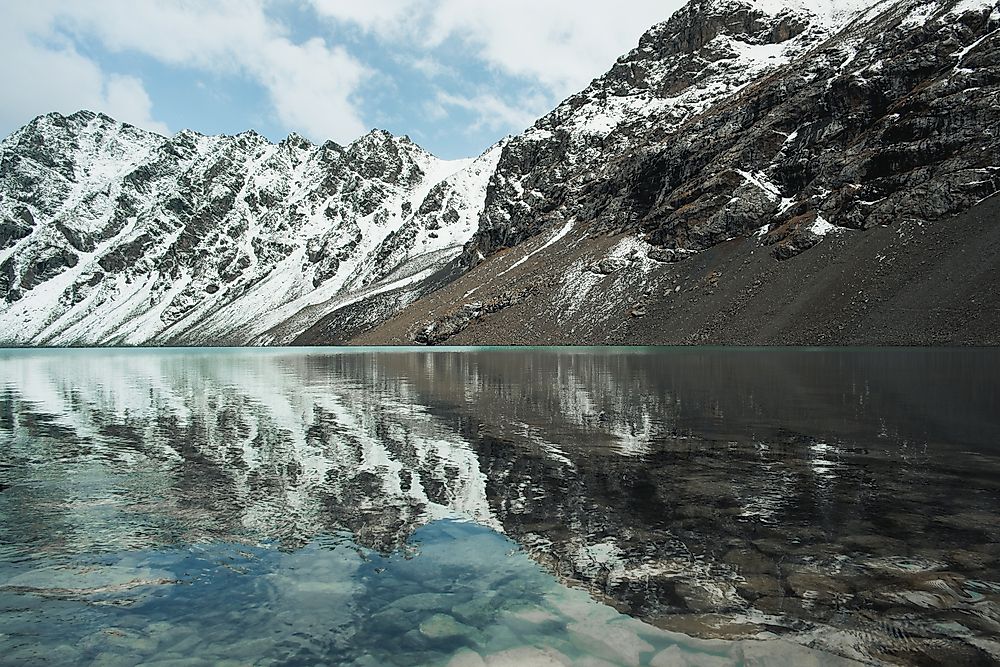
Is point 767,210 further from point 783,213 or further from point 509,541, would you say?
point 509,541

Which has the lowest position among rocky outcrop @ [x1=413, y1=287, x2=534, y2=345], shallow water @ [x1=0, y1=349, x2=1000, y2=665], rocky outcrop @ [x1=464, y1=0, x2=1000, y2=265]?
shallow water @ [x1=0, y1=349, x2=1000, y2=665]

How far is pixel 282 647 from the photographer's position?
5895 mm

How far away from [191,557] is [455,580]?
354cm

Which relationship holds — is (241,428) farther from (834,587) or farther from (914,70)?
(914,70)

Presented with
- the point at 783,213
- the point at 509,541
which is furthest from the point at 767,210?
the point at 509,541

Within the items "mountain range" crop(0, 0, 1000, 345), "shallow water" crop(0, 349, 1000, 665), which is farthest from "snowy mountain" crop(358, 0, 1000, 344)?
"shallow water" crop(0, 349, 1000, 665)

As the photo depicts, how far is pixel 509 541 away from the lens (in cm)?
871

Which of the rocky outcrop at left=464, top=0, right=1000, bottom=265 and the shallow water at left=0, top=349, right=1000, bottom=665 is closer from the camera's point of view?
the shallow water at left=0, top=349, right=1000, bottom=665

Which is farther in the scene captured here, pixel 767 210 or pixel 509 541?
pixel 767 210

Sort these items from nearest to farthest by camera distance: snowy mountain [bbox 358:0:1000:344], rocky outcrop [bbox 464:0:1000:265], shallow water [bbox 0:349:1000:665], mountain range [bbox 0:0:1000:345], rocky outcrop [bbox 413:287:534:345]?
shallow water [bbox 0:349:1000:665]
snowy mountain [bbox 358:0:1000:344]
mountain range [bbox 0:0:1000:345]
rocky outcrop [bbox 464:0:1000:265]
rocky outcrop [bbox 413:287:534:345]

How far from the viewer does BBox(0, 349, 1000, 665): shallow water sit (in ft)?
19.5

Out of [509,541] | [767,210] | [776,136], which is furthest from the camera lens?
[776,136]

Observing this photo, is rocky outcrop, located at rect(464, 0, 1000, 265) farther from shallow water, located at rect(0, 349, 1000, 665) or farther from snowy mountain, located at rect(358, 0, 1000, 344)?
shallow water, located at rect(0, 349, 1000, 665)

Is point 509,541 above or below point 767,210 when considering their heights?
Result: below
